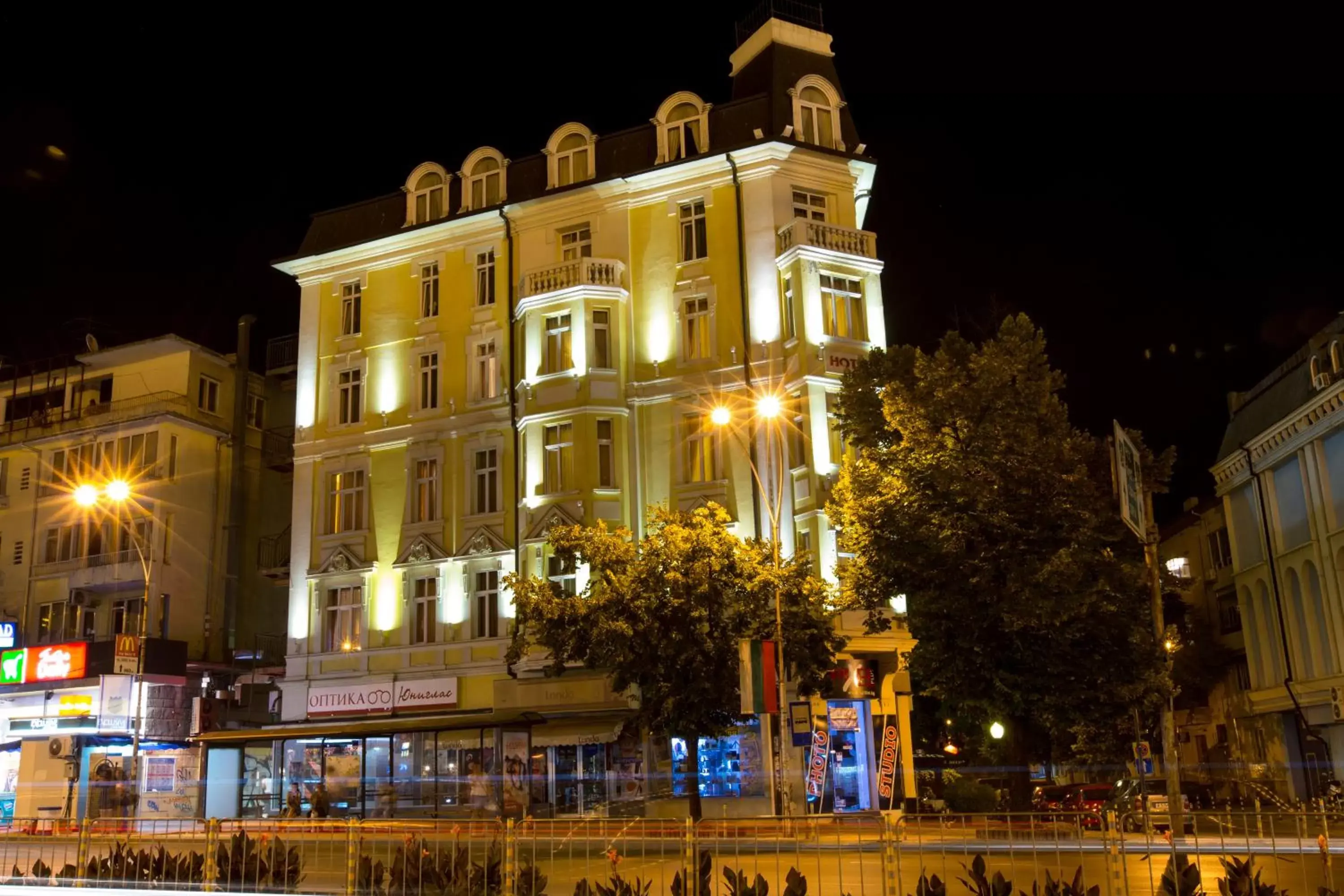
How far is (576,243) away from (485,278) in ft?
11.1

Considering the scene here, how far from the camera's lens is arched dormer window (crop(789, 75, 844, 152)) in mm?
37344

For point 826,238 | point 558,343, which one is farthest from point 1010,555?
point 558,343

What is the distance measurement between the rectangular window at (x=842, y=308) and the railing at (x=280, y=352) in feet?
82.0

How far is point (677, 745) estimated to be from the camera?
33.4m

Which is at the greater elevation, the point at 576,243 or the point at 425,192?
the point at 425,192

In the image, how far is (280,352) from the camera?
166 feet

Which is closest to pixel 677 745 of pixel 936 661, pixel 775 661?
pixel 775 661

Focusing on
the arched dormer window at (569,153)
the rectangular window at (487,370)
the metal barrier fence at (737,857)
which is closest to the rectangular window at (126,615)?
the rectangular window at (487,370)

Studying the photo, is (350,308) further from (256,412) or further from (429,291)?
(256,412)

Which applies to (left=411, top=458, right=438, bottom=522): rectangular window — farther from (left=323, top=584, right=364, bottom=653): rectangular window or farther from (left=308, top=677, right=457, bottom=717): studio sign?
(left=308, top=677, right=457, bottom=717): studio sign

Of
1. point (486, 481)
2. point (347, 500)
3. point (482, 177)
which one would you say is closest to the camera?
point (486, 481)

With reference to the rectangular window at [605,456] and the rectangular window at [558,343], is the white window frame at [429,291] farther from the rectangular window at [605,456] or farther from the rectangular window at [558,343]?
the rectangular window at [605,456]

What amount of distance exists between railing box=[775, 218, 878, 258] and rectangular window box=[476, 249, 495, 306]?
9761mm

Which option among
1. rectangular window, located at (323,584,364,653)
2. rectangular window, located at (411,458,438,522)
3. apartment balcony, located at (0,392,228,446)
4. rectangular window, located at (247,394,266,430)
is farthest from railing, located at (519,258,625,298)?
rectangular window, located at (247,394,266,430)
